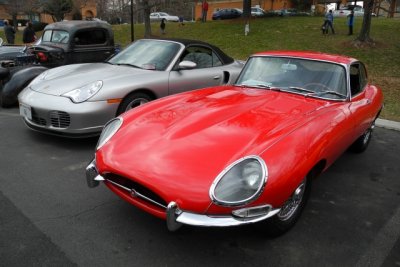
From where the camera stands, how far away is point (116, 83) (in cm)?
489

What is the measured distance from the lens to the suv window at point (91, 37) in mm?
8062

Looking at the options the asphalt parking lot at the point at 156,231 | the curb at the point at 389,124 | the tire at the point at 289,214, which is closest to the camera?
the asphalt parking lot at the point at 156,231

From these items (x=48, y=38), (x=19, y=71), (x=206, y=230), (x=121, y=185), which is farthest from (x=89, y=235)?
(x=48, y=38)

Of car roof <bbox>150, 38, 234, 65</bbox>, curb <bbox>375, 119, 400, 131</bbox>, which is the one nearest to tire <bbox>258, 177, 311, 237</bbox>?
car roof <bbox>150, 38, 234, 65</bbox>

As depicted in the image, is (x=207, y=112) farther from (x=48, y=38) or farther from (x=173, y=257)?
(x=48, y=38)

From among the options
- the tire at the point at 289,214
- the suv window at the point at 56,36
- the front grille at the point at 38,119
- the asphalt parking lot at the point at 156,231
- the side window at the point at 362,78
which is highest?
the suv window at the point at 56,36

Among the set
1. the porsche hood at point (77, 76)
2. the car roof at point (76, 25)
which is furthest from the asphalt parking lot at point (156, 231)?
the car roof at point (76, 25)

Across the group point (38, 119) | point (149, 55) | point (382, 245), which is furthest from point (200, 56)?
point (382, 245)

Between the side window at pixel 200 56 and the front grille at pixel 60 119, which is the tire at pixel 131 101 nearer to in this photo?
the front grille at pixel 60 119

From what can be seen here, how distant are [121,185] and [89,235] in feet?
1.60

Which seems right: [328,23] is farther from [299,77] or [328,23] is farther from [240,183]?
[240,183]

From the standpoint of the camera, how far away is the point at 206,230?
296cm

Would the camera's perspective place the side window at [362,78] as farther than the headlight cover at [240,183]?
Yes

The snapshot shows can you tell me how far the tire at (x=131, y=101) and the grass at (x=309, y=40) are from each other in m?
4.65
